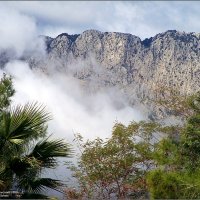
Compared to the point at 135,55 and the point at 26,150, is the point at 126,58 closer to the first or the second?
the point at 135,55

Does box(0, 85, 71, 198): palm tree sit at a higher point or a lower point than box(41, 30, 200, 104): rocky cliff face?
lower

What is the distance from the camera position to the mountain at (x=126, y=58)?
154 meters

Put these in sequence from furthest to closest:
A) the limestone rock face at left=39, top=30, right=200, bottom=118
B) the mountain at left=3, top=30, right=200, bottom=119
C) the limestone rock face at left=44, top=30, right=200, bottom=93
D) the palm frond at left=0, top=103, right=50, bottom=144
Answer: the mountain at left=3, top=30, right=200, bottom=119
the limestone rock face at left=44, top=30, right=200, bottom=93
the limestone rock face at left=39, top=30, right=200, bottom=118
the palm frond at left=0, top=103, right=50, bottom=144

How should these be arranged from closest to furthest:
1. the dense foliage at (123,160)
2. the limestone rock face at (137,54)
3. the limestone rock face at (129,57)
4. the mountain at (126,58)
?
1. the dense foliage at (123,160)
2. the limestone rock face at (129,57)
3. the limestone rock face at (137,54)
4. the mountain at (126,58)

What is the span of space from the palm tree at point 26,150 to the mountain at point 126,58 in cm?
13214

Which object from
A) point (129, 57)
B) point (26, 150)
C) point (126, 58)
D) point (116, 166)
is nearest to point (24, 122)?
point (26, 150)

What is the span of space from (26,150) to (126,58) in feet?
538

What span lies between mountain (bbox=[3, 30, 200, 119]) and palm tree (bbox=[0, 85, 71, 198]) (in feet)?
434

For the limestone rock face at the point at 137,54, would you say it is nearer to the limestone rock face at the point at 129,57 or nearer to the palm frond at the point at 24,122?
the limestone rock face at the point at 129,57

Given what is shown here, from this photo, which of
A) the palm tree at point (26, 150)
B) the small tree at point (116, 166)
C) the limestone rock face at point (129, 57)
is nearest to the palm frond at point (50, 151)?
the palm tree at point (26, 150)

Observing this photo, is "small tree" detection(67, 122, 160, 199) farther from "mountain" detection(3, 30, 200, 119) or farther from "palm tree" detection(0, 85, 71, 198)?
"mountain" detection(3, 30, 200, 119)

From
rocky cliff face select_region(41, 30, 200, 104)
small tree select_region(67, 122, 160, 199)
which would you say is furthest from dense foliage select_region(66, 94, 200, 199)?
rocky cliff face select_region(41, 30, 200, 104)

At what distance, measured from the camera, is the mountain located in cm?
15412

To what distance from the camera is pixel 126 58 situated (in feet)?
564
